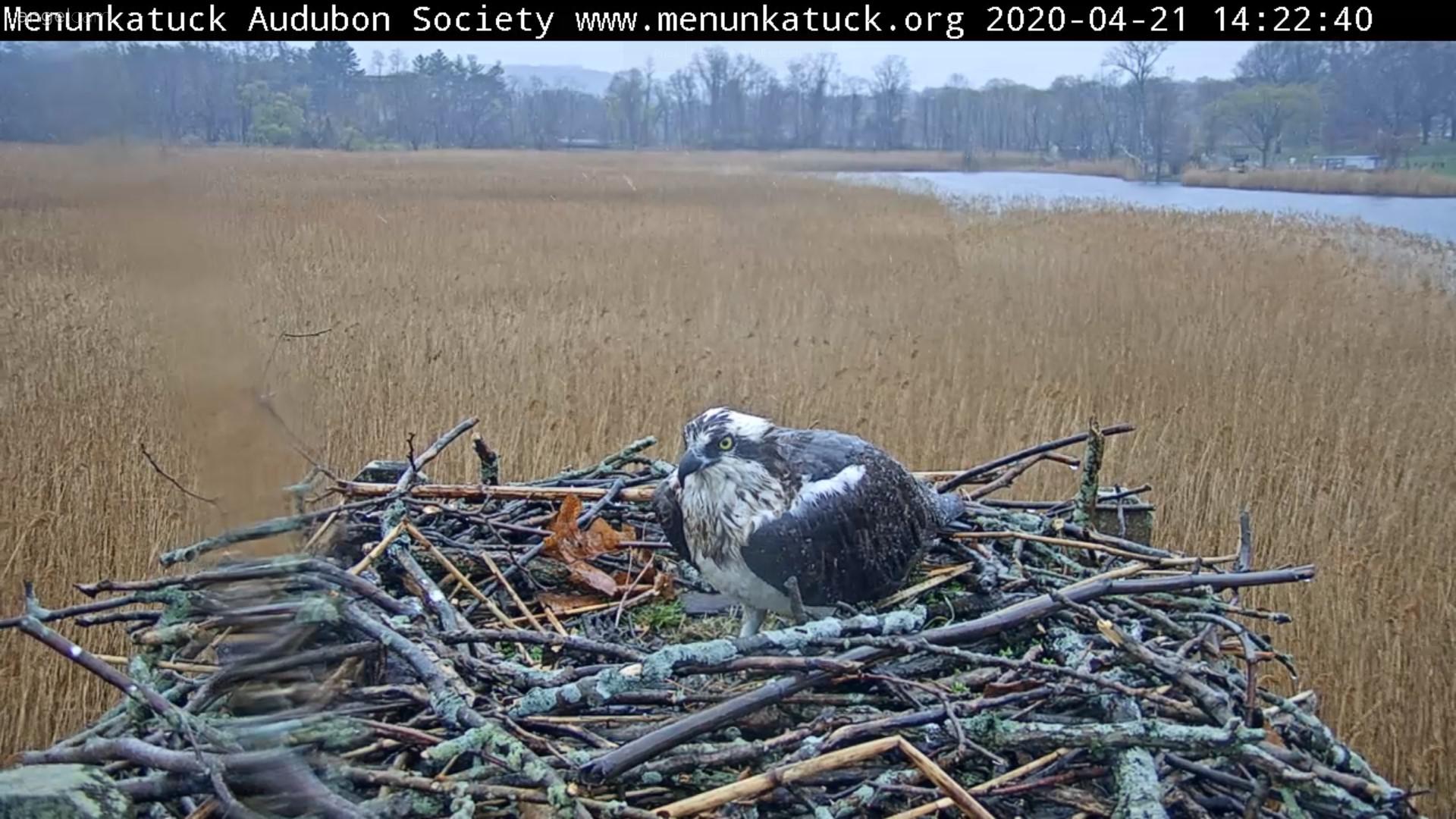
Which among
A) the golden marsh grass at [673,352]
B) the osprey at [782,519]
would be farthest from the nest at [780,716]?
the golden marsh grass at [673,352]

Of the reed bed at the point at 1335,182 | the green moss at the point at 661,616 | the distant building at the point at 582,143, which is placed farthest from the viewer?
the distant building at the point at 582,143

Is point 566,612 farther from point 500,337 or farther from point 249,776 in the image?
point 500,337

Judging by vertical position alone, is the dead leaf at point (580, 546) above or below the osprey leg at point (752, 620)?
above

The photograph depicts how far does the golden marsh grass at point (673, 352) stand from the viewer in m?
1.35

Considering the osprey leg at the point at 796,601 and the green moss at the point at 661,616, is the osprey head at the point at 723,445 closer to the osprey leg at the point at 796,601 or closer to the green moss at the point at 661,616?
the osprey leg at the point at 796,601

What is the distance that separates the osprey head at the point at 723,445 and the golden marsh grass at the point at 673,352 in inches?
36.4

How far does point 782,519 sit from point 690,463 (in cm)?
27

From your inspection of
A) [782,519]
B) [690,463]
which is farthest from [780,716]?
[690,463]

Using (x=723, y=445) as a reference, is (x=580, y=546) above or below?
below

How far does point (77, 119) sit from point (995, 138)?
13.0 metres

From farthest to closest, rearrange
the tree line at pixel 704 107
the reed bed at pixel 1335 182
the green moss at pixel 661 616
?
the reed bed at pixel 1335 182
the green moss at pixel 661 616
the tree line at pixel 704 107

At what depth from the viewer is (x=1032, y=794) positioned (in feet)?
7.05

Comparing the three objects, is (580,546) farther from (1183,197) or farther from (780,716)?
(1183,197)

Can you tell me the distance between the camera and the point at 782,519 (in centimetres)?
275
